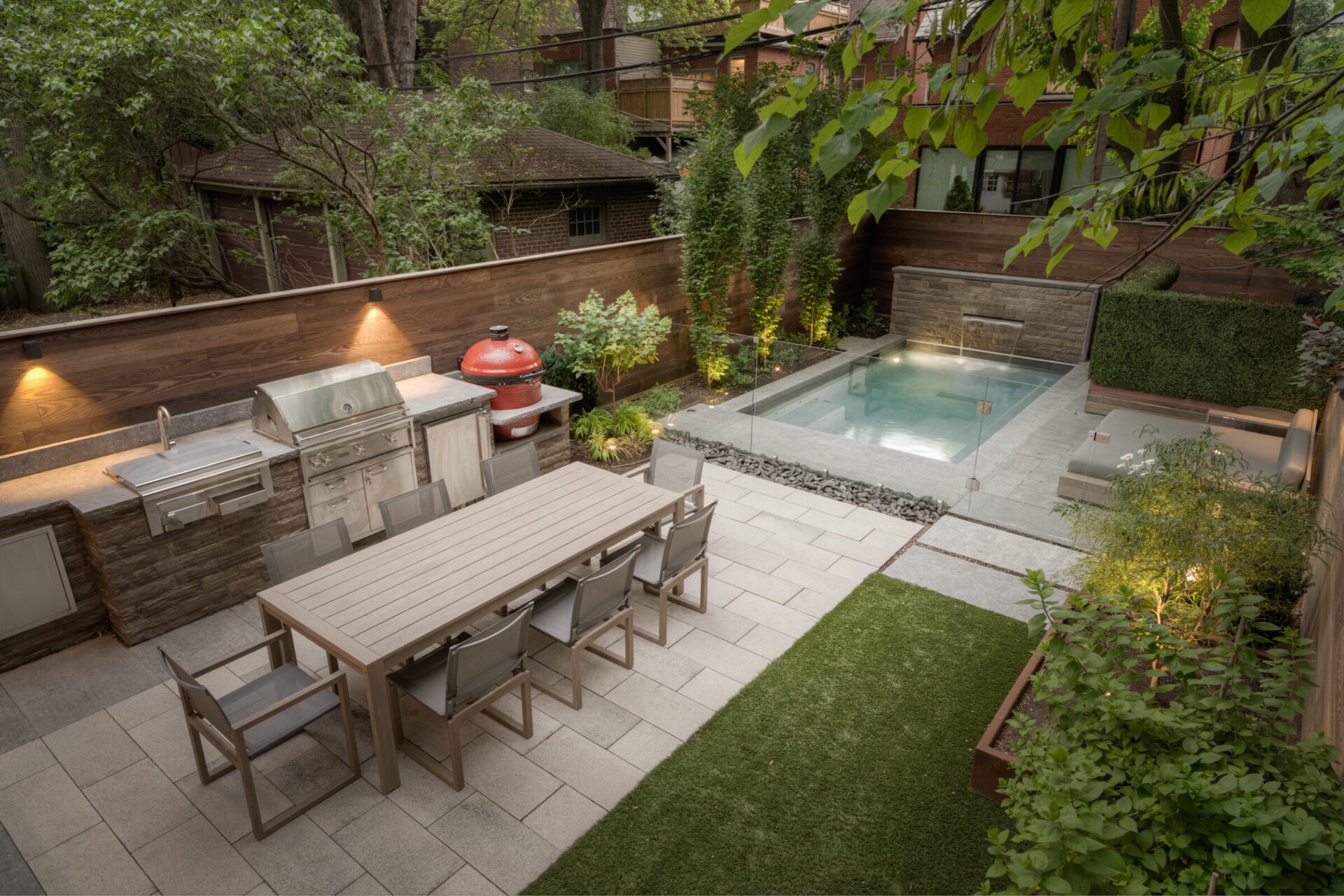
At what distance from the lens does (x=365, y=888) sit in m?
3.70

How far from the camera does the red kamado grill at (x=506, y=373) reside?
24.8 feet

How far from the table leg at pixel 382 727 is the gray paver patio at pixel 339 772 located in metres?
0.09

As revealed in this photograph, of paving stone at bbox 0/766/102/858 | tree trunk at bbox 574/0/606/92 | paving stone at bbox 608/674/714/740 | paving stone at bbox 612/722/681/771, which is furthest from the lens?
tree trunk at bbox 574/0/606/92

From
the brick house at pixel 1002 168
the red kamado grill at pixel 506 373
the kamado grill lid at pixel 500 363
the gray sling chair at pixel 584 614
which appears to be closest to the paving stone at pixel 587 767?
the gray sling chair at pixel 584 614

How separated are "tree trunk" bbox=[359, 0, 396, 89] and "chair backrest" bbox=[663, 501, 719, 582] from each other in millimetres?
11112

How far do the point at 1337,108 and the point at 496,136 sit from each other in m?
9.10

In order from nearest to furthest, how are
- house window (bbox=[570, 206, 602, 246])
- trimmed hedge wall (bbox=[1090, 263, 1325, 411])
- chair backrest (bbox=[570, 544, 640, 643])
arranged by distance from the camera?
chair backrest (bbox=[570, 544, 640, 643]) < trimmed hedge wall (bbox=[1090, 263, 1325, 411]) < house window (bbox=[570, 206, 602, 246])

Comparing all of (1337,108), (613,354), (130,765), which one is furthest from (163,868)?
(613,354)

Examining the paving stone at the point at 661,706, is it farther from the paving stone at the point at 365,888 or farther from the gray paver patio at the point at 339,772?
the paving stone at the point at 365,888

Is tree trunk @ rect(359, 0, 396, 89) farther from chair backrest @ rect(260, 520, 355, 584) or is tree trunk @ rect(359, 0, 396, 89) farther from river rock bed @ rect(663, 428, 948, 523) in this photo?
chair backrest @ rect(260, 520, 355, 584)

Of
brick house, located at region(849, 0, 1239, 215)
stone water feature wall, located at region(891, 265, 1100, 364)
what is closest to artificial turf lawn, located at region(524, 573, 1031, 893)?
stone water feature wall, located at region(891, 265, 1100, 364)

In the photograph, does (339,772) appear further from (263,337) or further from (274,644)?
(263,337)

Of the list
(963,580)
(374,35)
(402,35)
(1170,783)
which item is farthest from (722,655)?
(402,35)

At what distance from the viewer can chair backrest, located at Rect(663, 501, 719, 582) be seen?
5.28 metres
